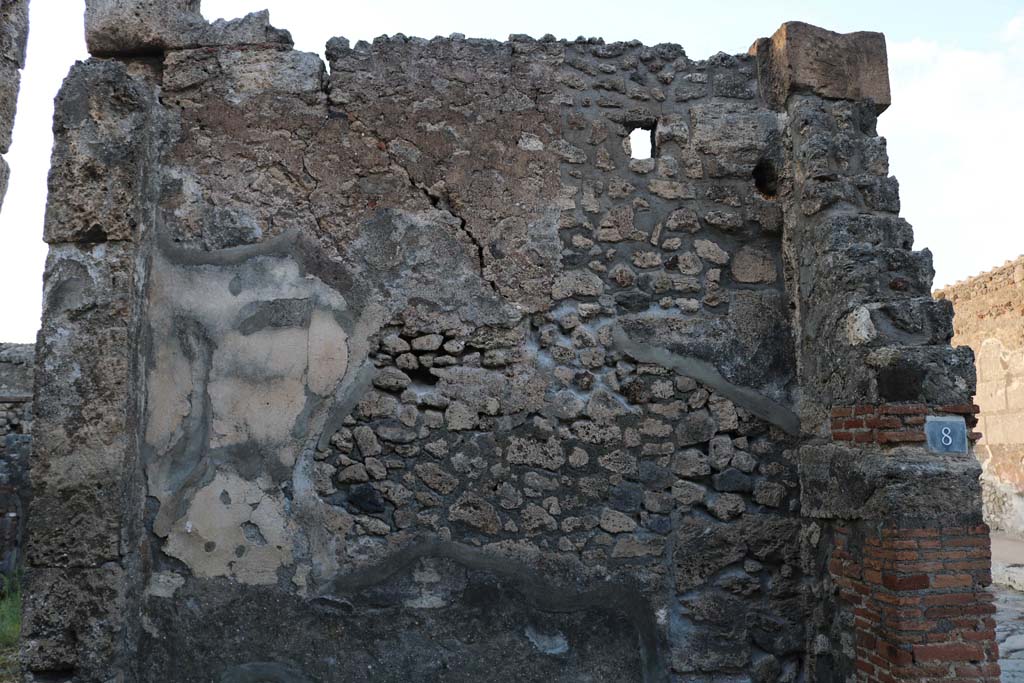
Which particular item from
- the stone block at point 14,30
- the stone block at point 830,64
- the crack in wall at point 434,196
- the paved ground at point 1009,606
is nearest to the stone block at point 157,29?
the crack in wall at point 434,196

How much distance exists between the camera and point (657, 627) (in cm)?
375

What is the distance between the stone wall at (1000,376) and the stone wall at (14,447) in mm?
10210

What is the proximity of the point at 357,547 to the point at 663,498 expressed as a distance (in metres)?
1.40

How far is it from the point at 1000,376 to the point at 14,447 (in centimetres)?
1130

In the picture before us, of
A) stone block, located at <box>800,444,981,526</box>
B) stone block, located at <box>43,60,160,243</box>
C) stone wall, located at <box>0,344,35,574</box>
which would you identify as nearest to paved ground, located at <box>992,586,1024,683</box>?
stone block, located at <box>800,444,981,526</box>

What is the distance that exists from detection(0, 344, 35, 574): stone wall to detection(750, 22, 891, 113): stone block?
732 centimetres

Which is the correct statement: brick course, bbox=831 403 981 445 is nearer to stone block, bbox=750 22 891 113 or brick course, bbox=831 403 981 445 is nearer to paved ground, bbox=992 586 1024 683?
paved ground, bbox=992 586 1024 683

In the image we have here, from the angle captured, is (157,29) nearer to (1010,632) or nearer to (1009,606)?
(1010,632)

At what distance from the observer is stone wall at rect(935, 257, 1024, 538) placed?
A: 1018 cm

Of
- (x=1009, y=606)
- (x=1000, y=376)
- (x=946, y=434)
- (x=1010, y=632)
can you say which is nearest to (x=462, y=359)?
(x=946, y=434)

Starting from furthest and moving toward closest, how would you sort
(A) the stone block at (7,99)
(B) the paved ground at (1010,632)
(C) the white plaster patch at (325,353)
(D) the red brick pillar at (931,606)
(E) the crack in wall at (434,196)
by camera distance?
(B) the paved ground at (1010,632) → (E) the crack in wall at (434,196) → (C) the white plaster patch at (325,353) → (D) the red brick pillar at (931,606) → (A) the stone block at (7,99)

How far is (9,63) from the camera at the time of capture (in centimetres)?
244

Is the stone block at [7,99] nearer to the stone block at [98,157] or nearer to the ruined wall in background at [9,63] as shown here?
the ruined wall in background at [9,63]

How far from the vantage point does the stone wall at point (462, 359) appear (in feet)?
Result: 11.9
